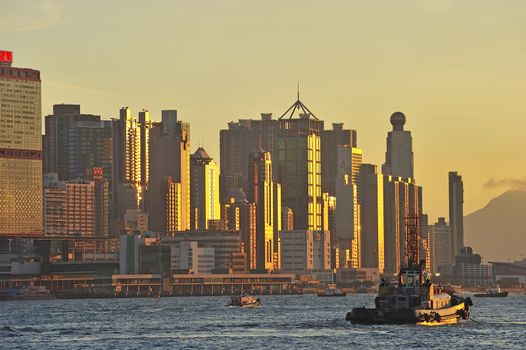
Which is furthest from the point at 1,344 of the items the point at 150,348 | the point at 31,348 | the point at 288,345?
the point at 288,345

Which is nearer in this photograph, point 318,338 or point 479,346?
point 479,346

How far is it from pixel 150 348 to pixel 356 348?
23.4 metres

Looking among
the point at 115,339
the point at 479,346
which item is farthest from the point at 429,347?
the point at 115,339

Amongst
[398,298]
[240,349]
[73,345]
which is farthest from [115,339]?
[398,298]

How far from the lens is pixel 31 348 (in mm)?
177375

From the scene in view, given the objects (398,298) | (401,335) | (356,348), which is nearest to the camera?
(356,348)

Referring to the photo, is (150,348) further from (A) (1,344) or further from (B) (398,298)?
(B) (398,298)

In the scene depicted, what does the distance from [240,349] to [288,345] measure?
664cm

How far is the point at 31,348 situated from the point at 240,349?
24467 mm

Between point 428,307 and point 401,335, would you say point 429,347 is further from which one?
point 428,307

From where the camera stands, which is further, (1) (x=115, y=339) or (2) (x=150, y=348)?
(1) (x=115, y=339)

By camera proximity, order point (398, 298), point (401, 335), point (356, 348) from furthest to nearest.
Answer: point (398, 298) → point (401, 335) → point (356, 348)

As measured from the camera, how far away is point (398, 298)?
197 metres

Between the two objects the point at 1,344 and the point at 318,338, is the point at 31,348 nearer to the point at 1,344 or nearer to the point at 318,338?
the point at 1,344
